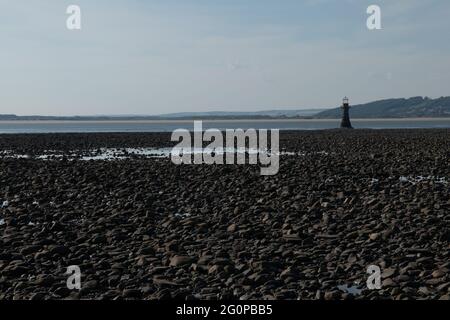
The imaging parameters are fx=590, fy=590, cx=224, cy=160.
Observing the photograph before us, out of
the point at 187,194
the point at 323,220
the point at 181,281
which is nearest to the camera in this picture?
the point at 181,281

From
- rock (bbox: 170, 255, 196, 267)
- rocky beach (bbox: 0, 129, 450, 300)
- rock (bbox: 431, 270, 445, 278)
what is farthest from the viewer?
rock (bbox: 170, 255, 196, 267)

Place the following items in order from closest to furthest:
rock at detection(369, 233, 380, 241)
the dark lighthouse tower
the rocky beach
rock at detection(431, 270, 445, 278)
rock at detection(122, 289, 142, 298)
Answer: rock at detection(122, 289, 142, 298) → the rocky beach → rock at detection(431, 270, 445, 278) → rock at detection(369, 233, 380, 241) → the dark lighthouse tower

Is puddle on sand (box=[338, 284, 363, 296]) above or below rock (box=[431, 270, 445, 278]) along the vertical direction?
below

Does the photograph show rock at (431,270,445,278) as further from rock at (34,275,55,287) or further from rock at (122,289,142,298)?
rock at (34,275,55,287)

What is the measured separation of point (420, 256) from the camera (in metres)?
11.8

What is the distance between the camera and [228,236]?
14.1 meters

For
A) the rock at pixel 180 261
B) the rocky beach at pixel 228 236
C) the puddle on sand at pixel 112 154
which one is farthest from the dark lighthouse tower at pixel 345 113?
the rock at pixel 180 261

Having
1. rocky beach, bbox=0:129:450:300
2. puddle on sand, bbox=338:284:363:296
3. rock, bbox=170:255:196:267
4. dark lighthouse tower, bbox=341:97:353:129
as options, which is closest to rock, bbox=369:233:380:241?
rocky beach, bbox=0:129:450:300

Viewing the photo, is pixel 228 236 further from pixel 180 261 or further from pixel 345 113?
pixel 345 113

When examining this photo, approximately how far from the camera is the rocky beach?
1013 centimetres

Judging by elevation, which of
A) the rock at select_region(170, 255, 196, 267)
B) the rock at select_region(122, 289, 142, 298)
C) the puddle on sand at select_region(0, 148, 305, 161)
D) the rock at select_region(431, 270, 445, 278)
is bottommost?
the rock at select_region(122, 289, 142, 298)
